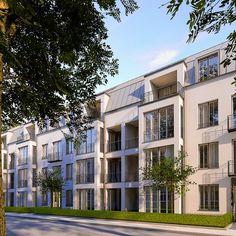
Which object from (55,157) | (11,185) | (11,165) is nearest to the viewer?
(55,157)

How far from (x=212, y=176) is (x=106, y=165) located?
13732 millimetres

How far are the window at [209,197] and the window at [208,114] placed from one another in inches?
165

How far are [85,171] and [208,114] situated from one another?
1600 centimetres

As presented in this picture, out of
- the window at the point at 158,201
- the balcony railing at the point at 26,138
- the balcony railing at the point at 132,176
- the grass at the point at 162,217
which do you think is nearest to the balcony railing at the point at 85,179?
the balcony railing at the point at 132,176

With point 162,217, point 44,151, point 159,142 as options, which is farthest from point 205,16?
point 44,151

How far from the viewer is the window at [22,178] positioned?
179 ft

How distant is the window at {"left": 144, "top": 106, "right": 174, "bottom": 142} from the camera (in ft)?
105

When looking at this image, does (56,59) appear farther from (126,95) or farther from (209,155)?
(126,95)

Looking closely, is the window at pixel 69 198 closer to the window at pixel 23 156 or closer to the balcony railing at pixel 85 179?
the balcony railing at pixel 85 179

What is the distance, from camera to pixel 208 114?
3031 centimetres

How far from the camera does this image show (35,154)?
54125 mm

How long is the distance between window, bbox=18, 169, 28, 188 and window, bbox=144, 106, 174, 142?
25.3 m

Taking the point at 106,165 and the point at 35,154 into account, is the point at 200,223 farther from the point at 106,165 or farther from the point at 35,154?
the point at 35,154

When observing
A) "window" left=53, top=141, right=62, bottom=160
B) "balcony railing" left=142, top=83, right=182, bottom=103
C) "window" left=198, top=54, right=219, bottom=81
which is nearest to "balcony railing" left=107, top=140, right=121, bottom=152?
"balcony railing" left=142, top=83, right=182, bottom=103
